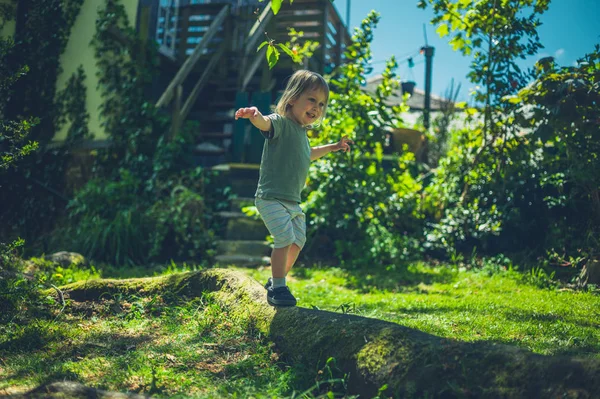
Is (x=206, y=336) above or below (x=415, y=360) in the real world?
below

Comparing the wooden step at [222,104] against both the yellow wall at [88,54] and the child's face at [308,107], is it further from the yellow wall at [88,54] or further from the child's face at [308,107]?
the child's face at [308,107]

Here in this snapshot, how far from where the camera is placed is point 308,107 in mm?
3178

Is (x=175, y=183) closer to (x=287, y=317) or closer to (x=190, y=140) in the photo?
(x=190, y=140)

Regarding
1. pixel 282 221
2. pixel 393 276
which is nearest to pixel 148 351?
pixel 282 221

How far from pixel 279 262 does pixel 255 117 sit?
858 mm

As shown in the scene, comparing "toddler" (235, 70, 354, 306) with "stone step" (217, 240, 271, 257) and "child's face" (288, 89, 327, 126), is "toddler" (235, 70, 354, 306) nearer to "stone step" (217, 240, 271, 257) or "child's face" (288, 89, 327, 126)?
"child's face" (288, 89, 327, 126)

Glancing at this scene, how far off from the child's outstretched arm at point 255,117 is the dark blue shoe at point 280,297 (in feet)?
3.13

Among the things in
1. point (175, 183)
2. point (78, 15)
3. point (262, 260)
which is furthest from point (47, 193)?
point (262, 260)

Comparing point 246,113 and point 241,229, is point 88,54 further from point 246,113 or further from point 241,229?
point 246,113

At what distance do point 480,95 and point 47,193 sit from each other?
22.2 feet

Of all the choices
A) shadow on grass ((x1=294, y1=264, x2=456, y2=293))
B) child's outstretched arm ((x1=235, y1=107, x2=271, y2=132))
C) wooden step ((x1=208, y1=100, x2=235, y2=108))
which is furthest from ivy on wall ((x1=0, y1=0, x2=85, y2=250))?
child's outstretched arm ((x1=235, y1=107, x2=271, y2=132))

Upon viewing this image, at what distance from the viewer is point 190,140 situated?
7973 millimetres

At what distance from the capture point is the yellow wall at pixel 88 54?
8.45 metres

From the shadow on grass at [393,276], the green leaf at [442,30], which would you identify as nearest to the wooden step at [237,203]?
the shadow on grass at [393,276]
